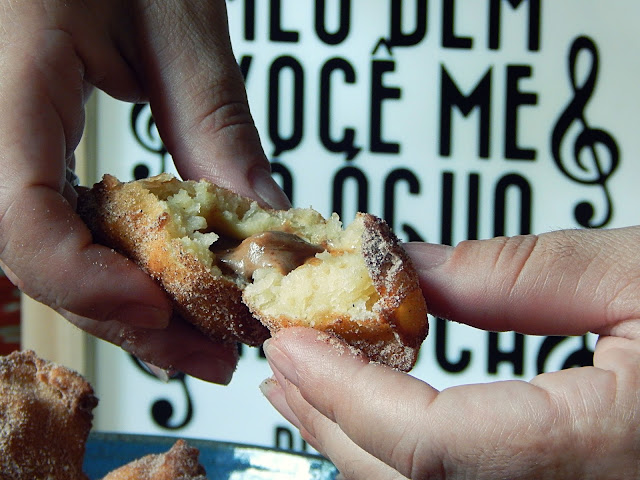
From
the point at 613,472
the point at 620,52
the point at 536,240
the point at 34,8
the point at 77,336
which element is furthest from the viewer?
the point at 77,336

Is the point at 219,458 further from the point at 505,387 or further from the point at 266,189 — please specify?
the point at 505,387

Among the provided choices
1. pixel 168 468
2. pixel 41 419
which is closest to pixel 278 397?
pixel 168 468

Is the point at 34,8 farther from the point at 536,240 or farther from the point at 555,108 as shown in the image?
the point at 555,108

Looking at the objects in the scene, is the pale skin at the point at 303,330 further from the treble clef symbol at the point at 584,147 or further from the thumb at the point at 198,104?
the treble clef symbol at the point at 584,147

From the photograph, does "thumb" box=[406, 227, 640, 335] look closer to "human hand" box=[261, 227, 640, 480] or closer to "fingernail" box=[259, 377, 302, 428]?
"human hand" box=[261, 227, 640, 480]

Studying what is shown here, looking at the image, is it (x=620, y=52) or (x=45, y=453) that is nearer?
(x=45, y=453)

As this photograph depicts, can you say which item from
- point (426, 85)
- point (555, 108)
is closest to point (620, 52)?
point (555, 108)

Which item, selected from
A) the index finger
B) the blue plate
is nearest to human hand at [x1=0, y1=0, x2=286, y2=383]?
the index finger
